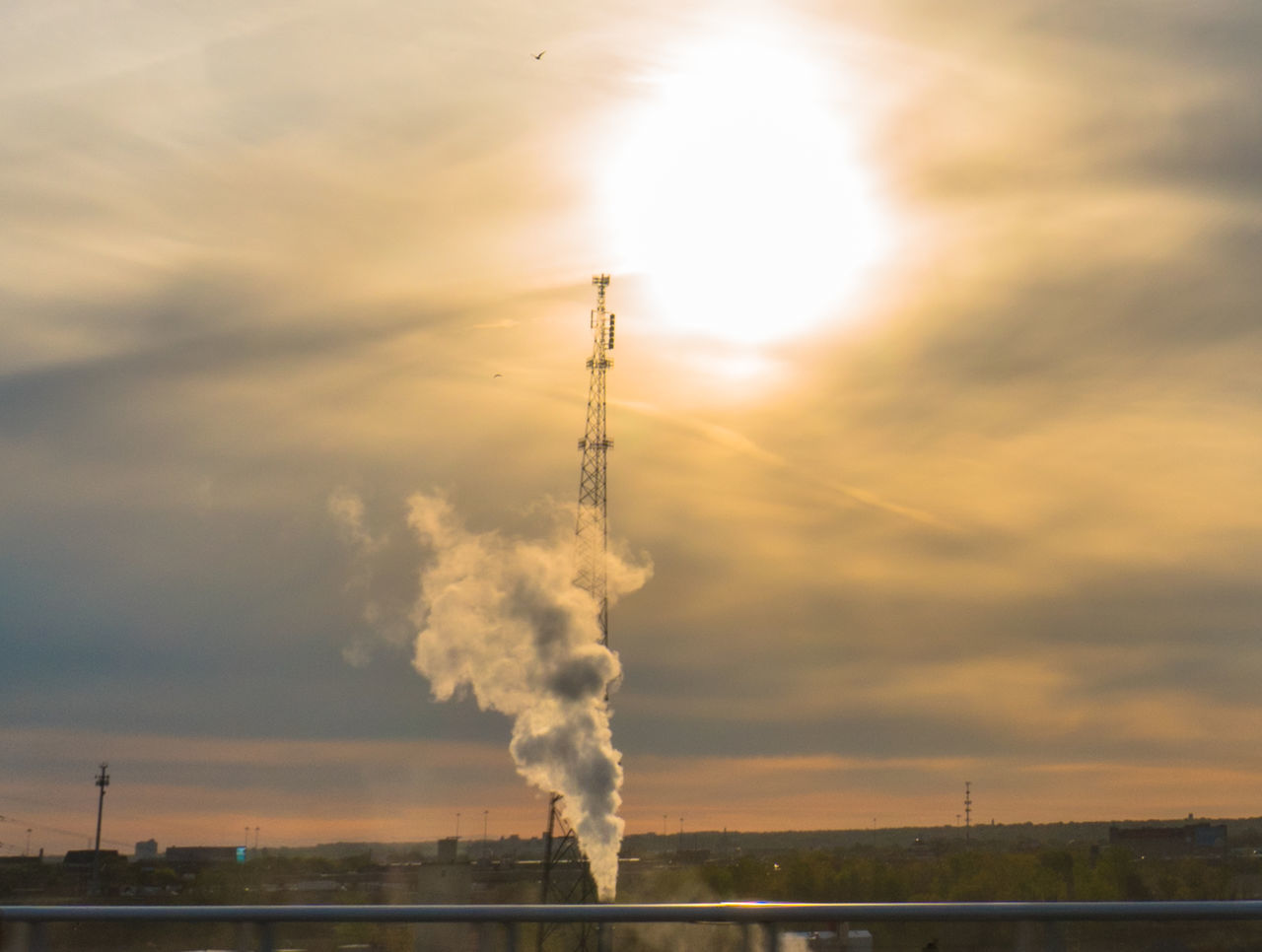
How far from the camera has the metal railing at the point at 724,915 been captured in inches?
400

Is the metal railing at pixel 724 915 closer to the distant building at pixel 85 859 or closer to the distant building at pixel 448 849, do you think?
the distant building at pixel 448 849

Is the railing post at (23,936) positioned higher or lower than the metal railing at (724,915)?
lower

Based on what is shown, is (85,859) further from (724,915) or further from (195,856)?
(724,915)

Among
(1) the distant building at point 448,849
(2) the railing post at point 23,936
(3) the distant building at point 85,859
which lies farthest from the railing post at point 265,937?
(3) the distant building at point 85,859

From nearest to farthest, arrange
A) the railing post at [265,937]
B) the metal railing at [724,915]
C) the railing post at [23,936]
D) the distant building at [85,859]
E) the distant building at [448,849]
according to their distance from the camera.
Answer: the metal railing at [724,915] → the railing post at [265,937] → the railing post at [23,936] → the distant building at [448,849] → the distant building at [85,859]

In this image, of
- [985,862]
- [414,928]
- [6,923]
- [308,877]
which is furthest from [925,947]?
[985,862]

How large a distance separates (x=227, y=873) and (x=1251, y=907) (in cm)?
10895

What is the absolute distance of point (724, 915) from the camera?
10219mm

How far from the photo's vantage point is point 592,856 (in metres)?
67.8

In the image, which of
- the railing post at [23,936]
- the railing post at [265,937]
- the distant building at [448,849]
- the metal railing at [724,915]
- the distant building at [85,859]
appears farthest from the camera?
the distant building at [85,859]

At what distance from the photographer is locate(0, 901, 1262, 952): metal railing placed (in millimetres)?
10172

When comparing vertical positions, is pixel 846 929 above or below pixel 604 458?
below

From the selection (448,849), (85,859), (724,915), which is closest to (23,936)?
(724,915)

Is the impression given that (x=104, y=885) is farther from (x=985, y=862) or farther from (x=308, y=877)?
(x=985, y=862)
